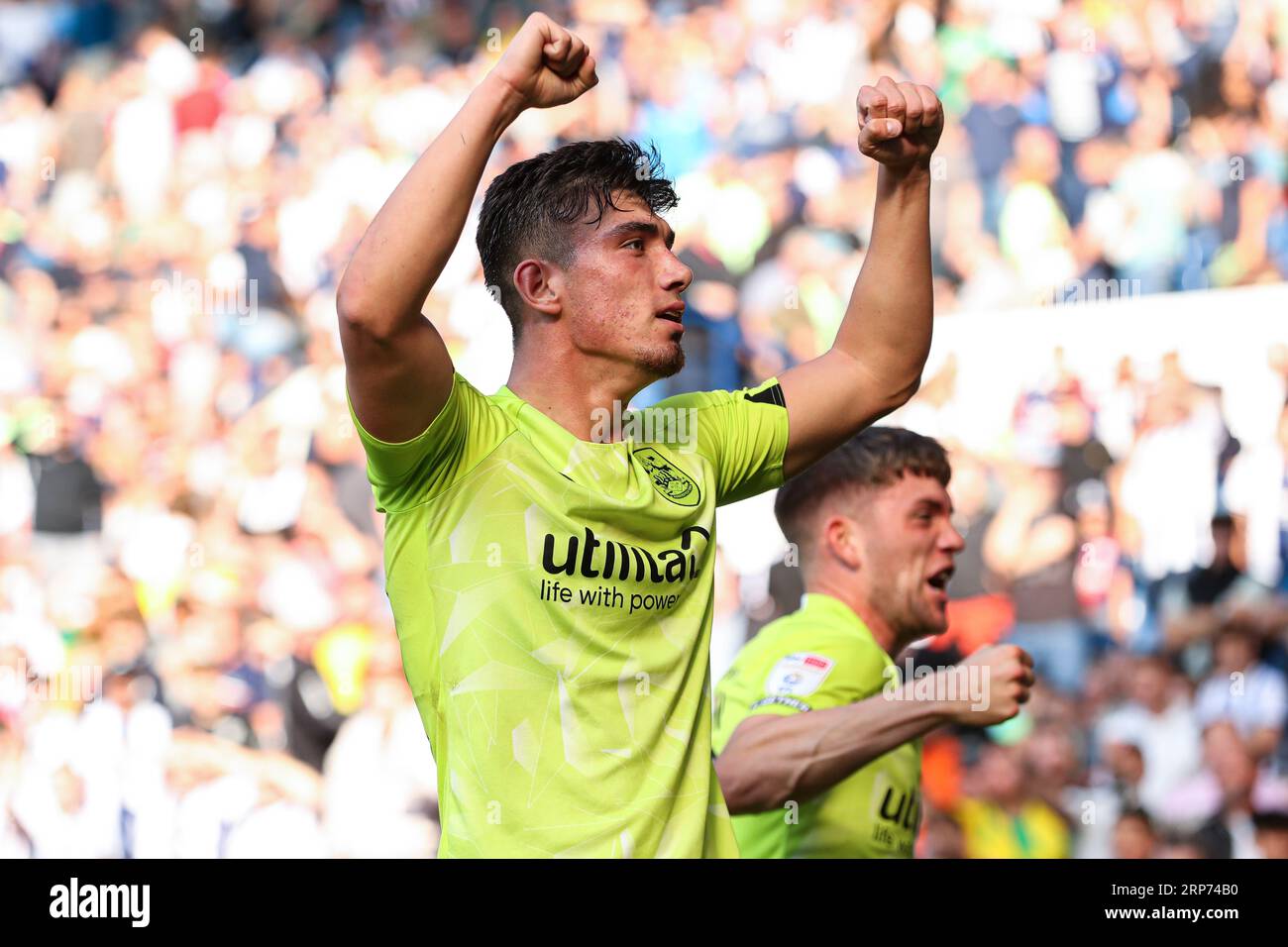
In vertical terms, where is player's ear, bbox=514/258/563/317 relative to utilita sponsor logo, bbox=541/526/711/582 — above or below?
above

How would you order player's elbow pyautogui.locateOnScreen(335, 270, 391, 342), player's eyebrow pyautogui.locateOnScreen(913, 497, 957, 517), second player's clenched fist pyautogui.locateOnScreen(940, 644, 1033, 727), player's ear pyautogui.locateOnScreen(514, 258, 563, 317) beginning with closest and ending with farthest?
player's elbow pyautogui.locateOnScreen(335, 270, 391, 342)
player's ear pyautogui.locateOnScreen(514, 258, 563, 317)
second player's clenched fist pyautogui.locateOnScreen(940, 644, 1033, 727)
player's eyebrow pyautogui.locateOnScreen(913, 497, 957, 517)

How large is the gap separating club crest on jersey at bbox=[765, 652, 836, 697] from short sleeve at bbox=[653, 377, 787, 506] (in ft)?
2.27

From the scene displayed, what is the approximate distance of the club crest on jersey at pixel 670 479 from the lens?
2.04m

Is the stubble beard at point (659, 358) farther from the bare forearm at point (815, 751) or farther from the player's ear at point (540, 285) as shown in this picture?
the bare forearm at point (815, 751)

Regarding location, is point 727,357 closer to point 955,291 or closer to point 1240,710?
point 955,291

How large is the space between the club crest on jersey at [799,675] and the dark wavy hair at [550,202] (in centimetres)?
101

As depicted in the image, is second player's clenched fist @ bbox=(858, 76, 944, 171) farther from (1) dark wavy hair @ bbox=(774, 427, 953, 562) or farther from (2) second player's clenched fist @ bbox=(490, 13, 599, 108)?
(1) dark wavy hair @ bbox=(774, 427, 953, 562)

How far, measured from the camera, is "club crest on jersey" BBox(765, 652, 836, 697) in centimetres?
289

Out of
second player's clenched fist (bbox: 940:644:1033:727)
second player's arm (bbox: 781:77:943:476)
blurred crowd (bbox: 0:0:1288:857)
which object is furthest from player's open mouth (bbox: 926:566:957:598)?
blurred crowd (bbox: 0:0:1288:857)

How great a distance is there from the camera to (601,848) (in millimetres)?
1865

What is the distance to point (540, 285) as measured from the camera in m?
2.20

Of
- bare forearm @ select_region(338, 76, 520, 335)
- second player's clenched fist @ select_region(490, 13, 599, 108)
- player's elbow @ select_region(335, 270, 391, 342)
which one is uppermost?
second player's clenched fist @ select_region(490, 13, 599, 108)

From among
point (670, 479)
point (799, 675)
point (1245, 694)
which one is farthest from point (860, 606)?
point (1245, 694)

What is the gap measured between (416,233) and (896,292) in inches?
31.2
